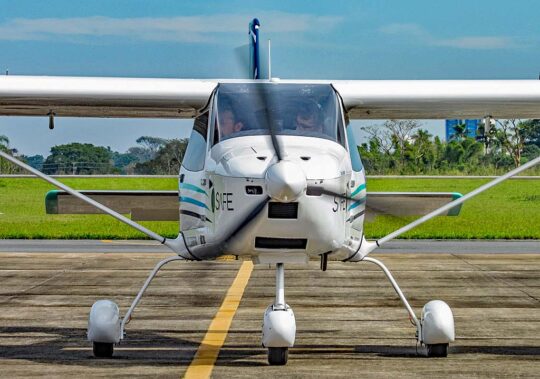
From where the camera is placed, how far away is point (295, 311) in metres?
9.46

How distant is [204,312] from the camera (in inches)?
374

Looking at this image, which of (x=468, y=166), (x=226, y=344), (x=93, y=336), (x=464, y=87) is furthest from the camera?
(x=468, y=166)

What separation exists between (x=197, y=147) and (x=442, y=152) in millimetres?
18572

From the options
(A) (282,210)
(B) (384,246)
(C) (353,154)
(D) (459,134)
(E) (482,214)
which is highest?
(D) (459,134)

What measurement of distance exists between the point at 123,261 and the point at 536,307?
6.04 m

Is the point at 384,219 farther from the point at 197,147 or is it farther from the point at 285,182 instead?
the point at 285,182

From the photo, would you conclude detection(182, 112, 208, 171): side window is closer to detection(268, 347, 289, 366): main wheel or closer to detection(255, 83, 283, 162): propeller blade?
detection(255, 83, 283, 162): propeller blade

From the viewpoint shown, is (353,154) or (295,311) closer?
(353,154)

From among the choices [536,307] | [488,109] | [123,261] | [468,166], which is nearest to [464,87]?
[488,109]

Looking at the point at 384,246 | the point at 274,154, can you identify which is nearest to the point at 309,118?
the point at 274,154

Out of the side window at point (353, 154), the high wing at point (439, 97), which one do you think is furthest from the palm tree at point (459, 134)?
the side window at point (353, 154)

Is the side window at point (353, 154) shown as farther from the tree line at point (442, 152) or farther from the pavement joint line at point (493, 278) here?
the tree line at point (442, 152)

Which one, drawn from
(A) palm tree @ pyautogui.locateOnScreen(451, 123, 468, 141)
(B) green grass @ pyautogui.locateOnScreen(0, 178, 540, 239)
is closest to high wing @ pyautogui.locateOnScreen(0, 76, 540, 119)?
(B) green grass @ pyautogui.locateOnScreen(0, 178, 540, 239)

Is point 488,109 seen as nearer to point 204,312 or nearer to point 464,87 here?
point 464,87
